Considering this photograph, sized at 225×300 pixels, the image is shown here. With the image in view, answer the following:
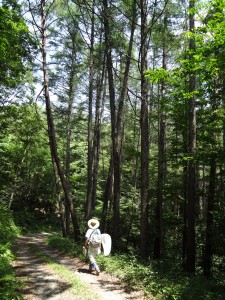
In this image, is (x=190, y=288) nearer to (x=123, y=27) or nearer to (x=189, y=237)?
(x=189, y=237)

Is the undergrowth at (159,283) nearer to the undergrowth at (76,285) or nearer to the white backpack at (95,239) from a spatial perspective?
the white backpack at (95,239)

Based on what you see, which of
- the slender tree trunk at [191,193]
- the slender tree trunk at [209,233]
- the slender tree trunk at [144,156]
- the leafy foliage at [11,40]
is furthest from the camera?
the slender tree trunk at [209,233]

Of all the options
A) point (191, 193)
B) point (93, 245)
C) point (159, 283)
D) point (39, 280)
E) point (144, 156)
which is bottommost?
point (39, 280)

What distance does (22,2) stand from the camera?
12.4m

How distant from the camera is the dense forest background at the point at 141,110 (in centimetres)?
935

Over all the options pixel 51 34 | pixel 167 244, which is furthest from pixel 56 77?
pixel 167 244

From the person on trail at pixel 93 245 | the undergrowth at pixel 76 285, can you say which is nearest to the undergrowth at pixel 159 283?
the person on trail at pixel 93 245

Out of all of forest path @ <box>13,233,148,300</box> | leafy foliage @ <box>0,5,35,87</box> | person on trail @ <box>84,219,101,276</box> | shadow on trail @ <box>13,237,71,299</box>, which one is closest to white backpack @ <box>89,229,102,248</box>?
person on trail @ <box>84,219,101,276</box>

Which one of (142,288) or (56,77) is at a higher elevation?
(56,77)

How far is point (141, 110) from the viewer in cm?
980

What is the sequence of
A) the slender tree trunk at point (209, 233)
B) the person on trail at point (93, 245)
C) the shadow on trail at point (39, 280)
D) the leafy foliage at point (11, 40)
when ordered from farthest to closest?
the slender tree trunk at point (209, 233) < the leafy foliage at point (11, 40) < the person on trail at point (93, 245) < the shadow on trail at point (39, 280)

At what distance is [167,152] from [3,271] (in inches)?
364

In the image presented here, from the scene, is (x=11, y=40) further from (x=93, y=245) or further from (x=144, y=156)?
(x=93, y=245)

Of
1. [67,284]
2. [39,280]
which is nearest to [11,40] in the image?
[39,280]
